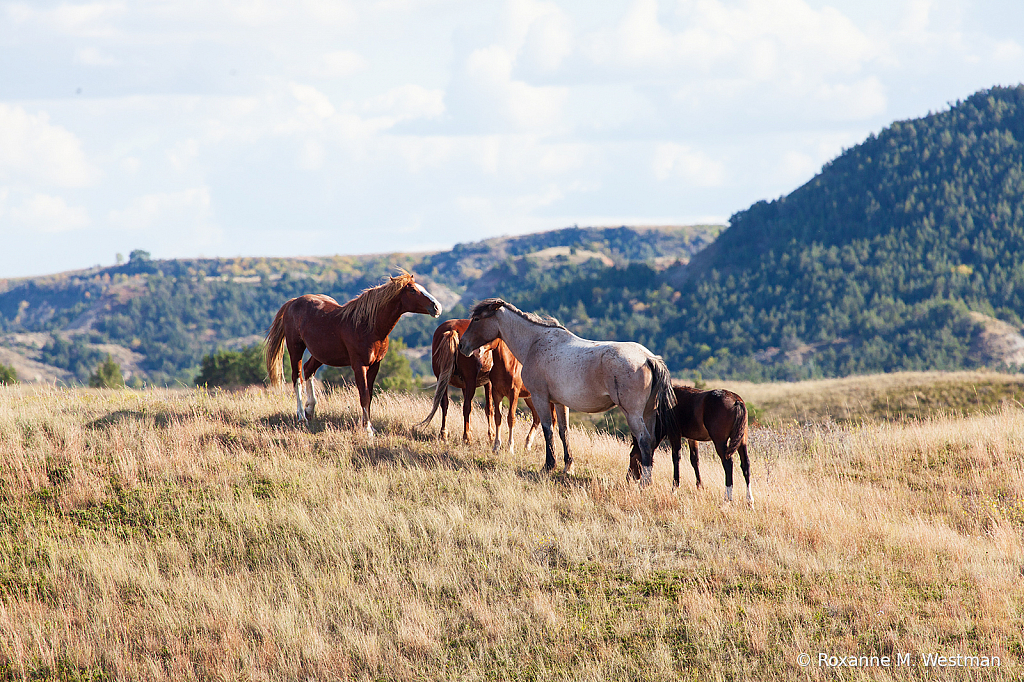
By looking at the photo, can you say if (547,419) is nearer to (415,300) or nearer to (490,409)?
(490,409)

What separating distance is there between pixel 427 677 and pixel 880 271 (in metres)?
134

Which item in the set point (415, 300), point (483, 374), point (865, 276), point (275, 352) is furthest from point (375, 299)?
point (865, 276)

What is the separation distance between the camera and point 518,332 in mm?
10016

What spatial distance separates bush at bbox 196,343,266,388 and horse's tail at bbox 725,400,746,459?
34.1m

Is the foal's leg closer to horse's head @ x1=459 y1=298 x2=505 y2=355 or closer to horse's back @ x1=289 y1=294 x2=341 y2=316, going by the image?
horse's head @ x1=459 y1=298 x2=505 y2=355

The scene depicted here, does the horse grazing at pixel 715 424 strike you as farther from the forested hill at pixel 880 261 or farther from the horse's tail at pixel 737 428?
the forested hill at pixel 880 261

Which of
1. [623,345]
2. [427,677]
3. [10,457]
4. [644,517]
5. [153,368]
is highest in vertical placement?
[623,345]

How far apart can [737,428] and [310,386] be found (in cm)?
643

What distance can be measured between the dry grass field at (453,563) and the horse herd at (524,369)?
0.65 m

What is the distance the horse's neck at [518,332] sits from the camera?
993cm

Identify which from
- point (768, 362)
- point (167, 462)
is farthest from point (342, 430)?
point (768, 362)

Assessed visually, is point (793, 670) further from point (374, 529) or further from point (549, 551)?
point (374, 529)

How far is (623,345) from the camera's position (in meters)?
9.23

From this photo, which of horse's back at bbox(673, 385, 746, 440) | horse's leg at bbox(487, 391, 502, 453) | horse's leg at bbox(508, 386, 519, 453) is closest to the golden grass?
horse's leg at bbox(487, 391, 502, 453)
